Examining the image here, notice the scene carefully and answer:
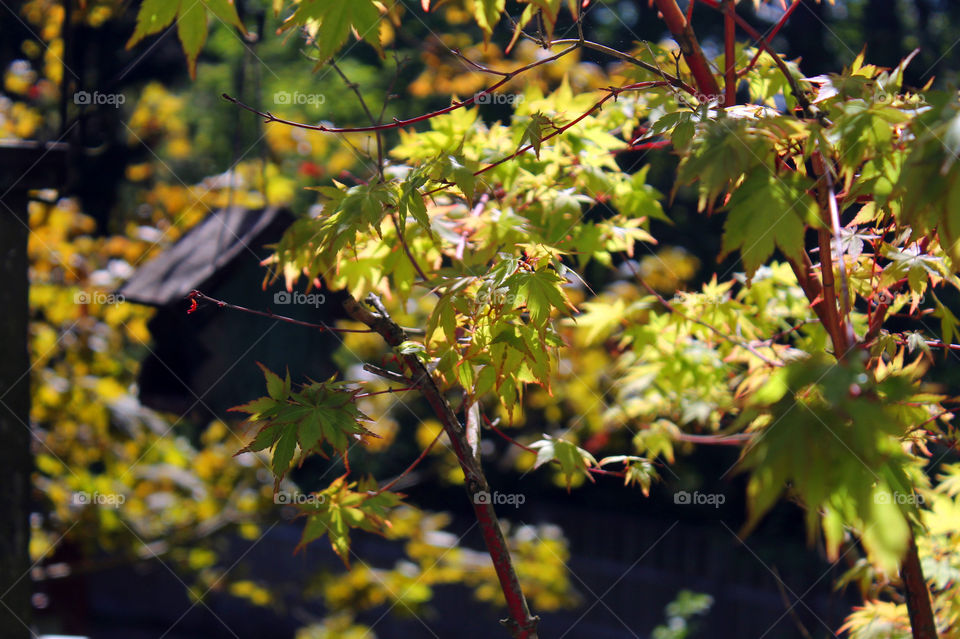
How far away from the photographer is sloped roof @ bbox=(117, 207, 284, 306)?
7.78ft

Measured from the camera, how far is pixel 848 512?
31.6 inches

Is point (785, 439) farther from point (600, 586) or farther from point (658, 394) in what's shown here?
point (600, 586)

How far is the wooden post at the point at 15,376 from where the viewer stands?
2.33 meters

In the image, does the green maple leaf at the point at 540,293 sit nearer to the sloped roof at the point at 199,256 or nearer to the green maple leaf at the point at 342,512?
the green maple leaf at the point at 342,512

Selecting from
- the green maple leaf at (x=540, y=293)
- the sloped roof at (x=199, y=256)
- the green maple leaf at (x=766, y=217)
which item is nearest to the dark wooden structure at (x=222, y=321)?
the sloped roof at (x=199, y=256)

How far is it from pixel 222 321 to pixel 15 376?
2.18ft

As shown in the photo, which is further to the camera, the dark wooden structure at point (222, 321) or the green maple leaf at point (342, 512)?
the dark wooden structure at point (222, 321)

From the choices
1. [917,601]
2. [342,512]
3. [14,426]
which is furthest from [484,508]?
[14,426]

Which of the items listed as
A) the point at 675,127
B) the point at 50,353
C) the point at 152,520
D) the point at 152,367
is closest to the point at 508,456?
the point at 152,520

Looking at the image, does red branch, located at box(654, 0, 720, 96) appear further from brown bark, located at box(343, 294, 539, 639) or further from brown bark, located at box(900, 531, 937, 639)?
brown bark, located at box(900, 531, 937, 639)

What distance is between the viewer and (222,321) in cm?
247

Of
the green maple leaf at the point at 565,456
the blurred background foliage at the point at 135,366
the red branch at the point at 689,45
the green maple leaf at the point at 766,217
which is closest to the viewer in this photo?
the green maple leaf at the point at 766,217

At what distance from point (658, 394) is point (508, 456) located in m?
3.51

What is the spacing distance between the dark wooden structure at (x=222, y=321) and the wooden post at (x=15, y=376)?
352 mm
